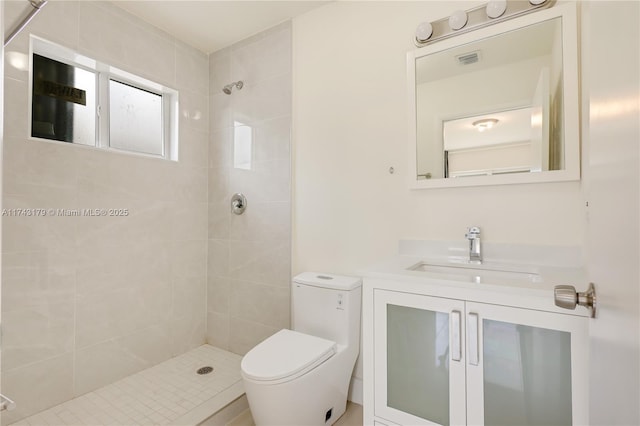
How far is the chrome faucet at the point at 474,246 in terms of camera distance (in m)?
1.51

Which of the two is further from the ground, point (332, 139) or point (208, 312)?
point (332, 139)

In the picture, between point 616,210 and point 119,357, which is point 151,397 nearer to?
point 119,357

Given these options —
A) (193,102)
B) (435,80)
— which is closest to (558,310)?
(435,80)

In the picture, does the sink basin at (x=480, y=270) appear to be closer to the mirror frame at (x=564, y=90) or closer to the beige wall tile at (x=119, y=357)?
the mirror frame at (x=564, y=90)

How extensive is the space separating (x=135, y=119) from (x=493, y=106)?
2321mm

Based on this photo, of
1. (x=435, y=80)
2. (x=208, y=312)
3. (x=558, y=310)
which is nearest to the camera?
(x=558, y=310)

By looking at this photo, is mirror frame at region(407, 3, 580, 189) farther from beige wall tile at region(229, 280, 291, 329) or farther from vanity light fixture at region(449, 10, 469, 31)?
beige wall tile at region(229, 280, 291, 329)

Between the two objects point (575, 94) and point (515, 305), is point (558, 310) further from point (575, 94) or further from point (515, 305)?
point (575, 94)

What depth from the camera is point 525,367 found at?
3.46 ft

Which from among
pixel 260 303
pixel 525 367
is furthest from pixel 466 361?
pixel 260 303

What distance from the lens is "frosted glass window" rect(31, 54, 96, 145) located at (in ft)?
5.87

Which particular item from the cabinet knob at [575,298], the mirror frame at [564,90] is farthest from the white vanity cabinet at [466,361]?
the mirror frame at [564,90]

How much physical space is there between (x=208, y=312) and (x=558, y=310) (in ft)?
7.73

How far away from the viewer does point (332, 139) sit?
199cm
